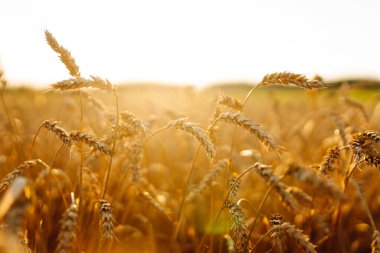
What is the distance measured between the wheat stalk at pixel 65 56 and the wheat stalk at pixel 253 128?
782mm

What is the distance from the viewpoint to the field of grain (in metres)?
1.94

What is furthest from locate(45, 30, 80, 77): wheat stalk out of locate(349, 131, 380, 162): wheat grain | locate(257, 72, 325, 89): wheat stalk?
locate(349, 131, 380, 162): wheat grain

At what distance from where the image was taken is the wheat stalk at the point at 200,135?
2.02 m

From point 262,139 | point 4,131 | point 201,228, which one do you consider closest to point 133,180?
point 262,139

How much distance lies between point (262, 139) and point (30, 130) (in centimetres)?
514

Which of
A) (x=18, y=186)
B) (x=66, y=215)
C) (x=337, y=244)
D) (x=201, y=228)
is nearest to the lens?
(x=18, y=186)

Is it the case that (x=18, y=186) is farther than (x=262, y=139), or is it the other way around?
(x=262, y=139)

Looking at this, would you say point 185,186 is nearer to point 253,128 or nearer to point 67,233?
point 253,128

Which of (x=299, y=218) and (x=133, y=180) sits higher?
(x=133, y=180)

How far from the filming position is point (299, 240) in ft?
6.16

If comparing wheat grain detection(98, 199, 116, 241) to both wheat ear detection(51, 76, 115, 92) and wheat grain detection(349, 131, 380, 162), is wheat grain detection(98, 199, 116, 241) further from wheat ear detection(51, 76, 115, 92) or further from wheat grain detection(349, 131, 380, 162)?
wheat grain detection(349, 131, 380, 162)

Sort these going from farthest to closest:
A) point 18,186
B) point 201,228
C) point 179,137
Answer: point 179,137, point 201,228, point 18,186

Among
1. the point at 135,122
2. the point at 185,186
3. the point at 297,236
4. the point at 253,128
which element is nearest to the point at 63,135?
the point at 135,122

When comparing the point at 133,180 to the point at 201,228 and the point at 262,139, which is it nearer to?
the point at 262,139
